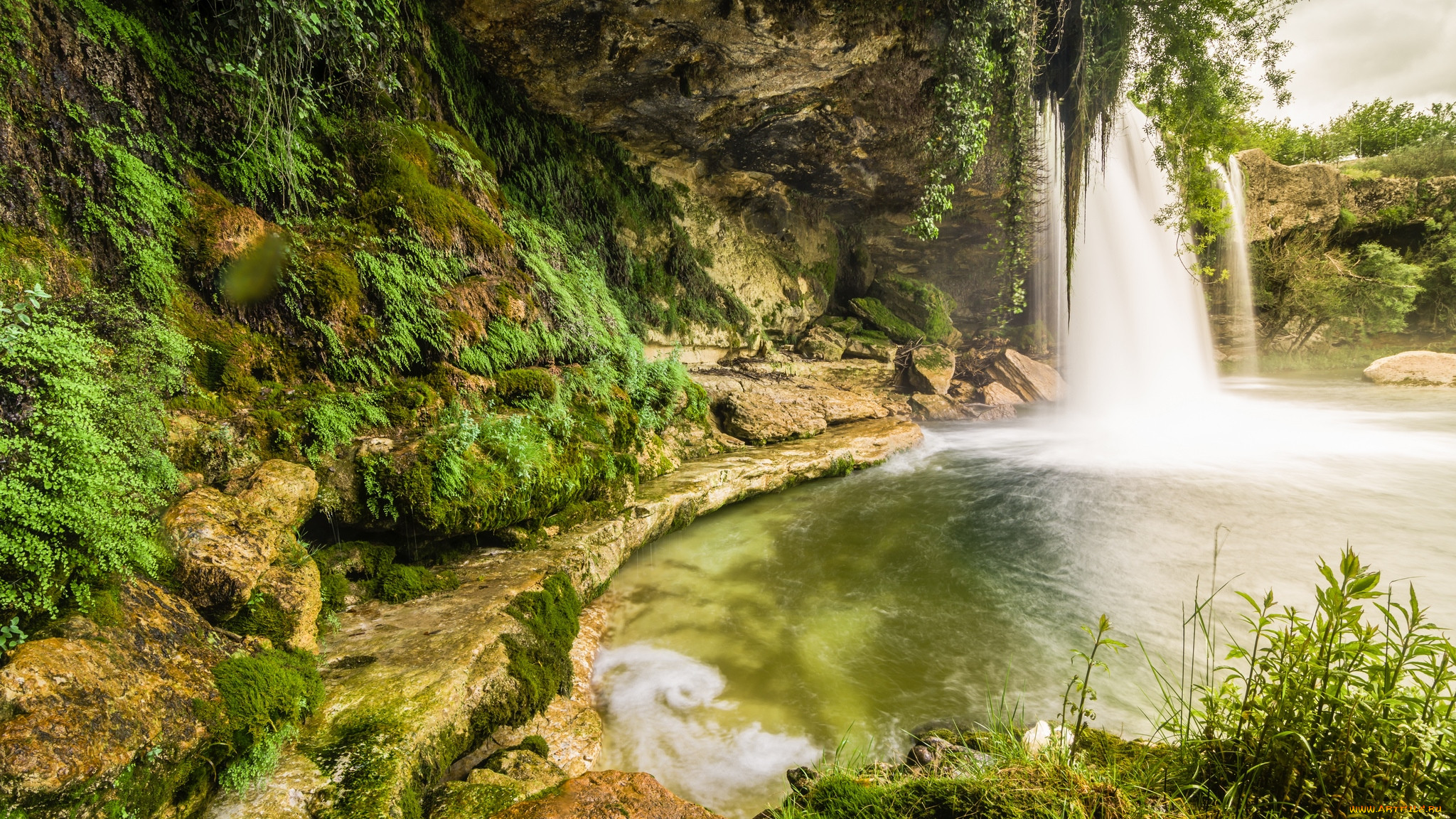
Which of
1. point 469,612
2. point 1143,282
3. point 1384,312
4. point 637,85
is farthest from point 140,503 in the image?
point 1384,312

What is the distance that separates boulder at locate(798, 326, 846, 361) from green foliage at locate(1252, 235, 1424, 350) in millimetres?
16375

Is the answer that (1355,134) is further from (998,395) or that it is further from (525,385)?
(525,385)

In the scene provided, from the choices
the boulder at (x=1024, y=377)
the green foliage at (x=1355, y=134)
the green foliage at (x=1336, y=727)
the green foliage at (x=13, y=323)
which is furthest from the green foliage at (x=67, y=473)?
the green foliage at (x=1355, y=134)

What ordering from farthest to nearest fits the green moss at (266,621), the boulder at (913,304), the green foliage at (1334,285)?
the green foliage at (1334,285) → the boulder at (913,304) → the green moss at (266,621)

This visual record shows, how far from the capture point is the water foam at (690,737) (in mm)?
2836

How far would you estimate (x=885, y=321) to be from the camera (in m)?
14.8

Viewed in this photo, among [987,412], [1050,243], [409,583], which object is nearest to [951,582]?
[409,583]

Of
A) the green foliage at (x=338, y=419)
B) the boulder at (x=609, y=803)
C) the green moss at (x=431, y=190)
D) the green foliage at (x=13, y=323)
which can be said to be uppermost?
the green moss at (x=431, y=190)

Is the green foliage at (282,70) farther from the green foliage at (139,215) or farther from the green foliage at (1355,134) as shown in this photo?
the green foliage at (1355,134)

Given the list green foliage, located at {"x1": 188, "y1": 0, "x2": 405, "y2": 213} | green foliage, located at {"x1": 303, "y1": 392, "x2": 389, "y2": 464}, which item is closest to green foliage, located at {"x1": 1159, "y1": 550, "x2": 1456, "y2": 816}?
green foliage, located at {"x1": 303, "y1": 392, "x2": 389, "y2": 464}

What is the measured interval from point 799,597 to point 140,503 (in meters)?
4.18

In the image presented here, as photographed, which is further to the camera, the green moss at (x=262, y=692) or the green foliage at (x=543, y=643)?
the green foliage at (x=543, y=643)

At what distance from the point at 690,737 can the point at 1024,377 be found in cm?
1499

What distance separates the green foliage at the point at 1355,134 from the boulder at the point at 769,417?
24.2 metres
